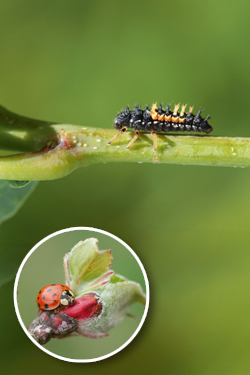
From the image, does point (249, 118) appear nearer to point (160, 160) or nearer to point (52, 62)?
point (52, 62)

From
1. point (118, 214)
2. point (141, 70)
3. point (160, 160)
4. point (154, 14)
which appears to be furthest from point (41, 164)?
point (154, 14)

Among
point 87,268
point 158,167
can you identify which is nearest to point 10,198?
point 87,268

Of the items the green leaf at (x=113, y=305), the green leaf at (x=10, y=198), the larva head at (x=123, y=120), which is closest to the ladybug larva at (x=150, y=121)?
the larva head at (x=123, y=120)

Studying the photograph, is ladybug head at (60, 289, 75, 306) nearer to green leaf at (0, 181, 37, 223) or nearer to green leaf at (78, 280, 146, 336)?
green leaf at (78, 280, 146, 336)

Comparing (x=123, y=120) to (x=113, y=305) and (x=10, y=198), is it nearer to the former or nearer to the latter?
(x=10, y=198)

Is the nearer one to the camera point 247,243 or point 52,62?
point 247,243

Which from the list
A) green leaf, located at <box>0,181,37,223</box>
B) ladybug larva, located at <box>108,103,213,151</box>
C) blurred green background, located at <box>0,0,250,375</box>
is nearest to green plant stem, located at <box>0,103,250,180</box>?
ladybug larva, located at <box>108,103,213,151</box>
